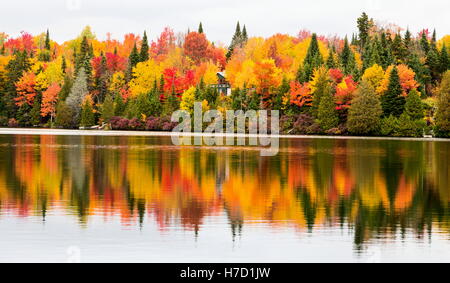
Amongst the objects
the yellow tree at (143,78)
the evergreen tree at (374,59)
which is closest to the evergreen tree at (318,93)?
the evergreen tree at (374,59)

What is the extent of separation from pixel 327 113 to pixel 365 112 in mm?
5624

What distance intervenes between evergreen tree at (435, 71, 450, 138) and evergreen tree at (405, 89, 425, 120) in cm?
298

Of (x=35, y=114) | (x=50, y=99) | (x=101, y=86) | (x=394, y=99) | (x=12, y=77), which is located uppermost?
(x=12, y=77)

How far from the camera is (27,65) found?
123 metres

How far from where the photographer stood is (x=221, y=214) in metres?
17.3

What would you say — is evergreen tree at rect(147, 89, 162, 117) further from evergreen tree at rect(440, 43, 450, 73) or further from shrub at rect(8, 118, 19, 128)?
evergreen tree at rect(440, 43, 450, 73)

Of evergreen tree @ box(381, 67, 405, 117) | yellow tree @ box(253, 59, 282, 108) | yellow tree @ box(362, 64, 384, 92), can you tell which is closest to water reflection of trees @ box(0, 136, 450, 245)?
evergreen tree @ box(381, 67, 405, 117)

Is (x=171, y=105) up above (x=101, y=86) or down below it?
below

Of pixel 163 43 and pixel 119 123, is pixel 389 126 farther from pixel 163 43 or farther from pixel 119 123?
pixel 163 43

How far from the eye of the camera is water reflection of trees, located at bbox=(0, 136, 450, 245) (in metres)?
16.5

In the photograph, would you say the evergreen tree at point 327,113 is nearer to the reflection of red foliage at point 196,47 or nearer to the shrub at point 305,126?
the shrub at point 305,126

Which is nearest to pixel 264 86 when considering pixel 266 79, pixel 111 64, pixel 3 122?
pixel 266 79

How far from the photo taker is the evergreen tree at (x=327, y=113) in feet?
272
